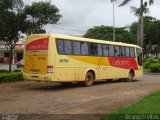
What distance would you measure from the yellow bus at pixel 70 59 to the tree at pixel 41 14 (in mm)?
5115

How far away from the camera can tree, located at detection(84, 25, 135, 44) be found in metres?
78.4

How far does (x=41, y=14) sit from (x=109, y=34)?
53109mm

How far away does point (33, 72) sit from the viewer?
20.5 m

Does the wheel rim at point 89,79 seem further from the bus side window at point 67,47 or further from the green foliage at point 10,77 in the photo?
the green foliage at point 10,77

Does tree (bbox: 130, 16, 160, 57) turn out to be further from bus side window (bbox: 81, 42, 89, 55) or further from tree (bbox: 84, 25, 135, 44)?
bus side window (bbox: 81, 42, 89, 55)

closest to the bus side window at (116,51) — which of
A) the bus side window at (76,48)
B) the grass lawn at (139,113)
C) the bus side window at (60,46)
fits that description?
the bus side window at (76,48)

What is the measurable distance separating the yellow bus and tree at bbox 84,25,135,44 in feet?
171

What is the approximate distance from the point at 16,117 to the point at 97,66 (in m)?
12.8

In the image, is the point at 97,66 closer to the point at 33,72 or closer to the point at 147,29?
the point at 33,72

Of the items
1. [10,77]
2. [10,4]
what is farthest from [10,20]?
[10,77]

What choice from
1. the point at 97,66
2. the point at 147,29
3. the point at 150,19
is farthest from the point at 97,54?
the point at 150,19

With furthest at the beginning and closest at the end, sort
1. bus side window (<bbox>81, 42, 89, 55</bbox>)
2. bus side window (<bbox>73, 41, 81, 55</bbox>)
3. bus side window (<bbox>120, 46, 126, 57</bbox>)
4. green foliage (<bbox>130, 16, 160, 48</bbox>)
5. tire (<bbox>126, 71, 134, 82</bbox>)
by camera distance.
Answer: green foliage (<bbox>130, 16, 160, 48</bbox>)
tire (<bbox>126, 71, 134, 82</bbox>)
bus side window (<bbox>120, 46, 126, 57</bbox>)
bus side window (<bbox>81, 42, 89, 55</bbox>)
bus side window (<bbox>73, 41, 81, 55</bbox>)

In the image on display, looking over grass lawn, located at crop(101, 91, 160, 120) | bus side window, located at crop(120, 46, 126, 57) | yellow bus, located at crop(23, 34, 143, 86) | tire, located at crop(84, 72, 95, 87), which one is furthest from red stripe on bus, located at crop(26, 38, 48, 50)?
grass lawn, located at crop(101, 91, 160, 120)

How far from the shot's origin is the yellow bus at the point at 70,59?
2003 cm
